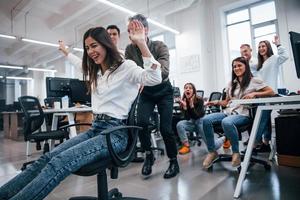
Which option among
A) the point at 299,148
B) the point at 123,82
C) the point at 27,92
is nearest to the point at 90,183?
the point at 123,82

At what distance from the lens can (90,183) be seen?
1.99 m

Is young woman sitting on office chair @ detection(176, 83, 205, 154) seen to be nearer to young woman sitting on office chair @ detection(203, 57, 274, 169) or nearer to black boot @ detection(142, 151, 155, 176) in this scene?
young woman sitting on office chair @ detection(203, 57, 274, 169)

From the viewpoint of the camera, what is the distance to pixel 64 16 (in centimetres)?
743

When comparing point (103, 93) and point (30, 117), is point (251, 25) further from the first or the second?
point (103, 93)

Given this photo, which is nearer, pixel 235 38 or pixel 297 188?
pixel 297 188

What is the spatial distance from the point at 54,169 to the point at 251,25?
6.43 metres

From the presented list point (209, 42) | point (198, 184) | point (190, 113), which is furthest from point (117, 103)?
point (209, 42)

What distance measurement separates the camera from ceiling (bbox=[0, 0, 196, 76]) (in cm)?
645

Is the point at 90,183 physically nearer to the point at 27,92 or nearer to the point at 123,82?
the point at 123,82

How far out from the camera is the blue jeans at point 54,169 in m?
0.88

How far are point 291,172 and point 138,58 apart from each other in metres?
1.69

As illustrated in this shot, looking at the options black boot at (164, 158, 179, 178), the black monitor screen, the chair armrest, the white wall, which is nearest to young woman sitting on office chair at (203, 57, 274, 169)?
black boot at (164, 158, 179, 178)

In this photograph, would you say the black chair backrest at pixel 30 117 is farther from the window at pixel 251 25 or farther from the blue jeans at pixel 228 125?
the window at pixel 251 25

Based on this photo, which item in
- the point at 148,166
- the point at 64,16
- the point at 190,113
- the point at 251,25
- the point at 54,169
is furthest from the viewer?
the point at 64,16
